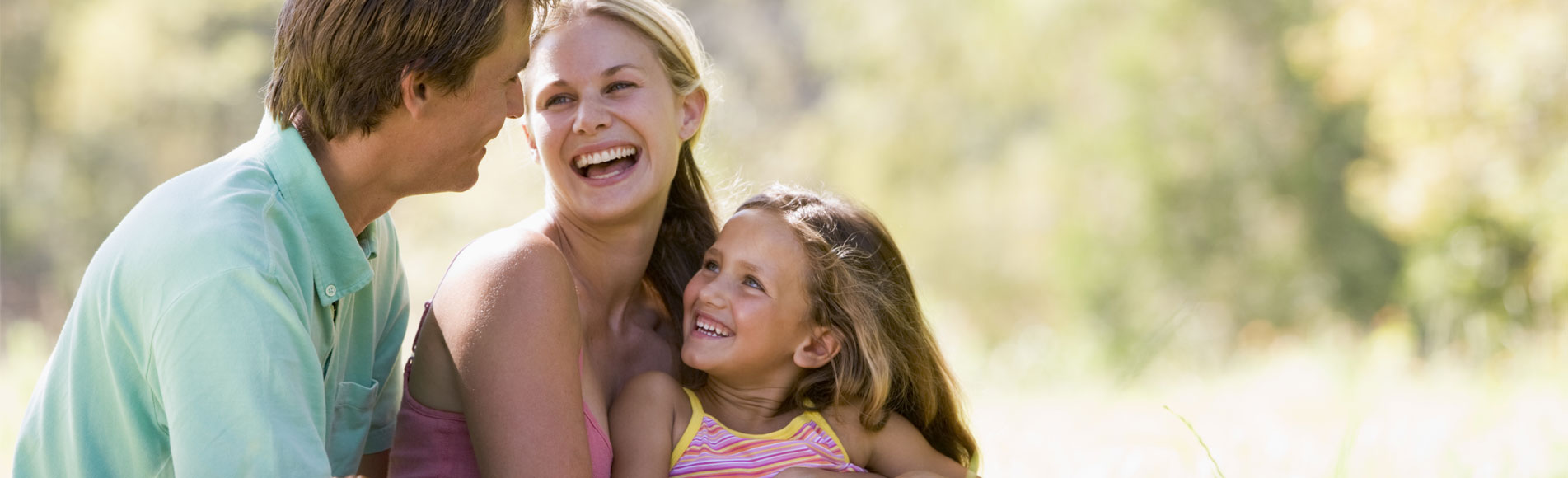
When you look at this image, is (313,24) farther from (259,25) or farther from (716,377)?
(259,25)

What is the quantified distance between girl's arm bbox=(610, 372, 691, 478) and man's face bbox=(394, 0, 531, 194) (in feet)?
2.04

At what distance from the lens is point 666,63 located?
117 inches

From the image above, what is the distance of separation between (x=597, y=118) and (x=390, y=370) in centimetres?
77

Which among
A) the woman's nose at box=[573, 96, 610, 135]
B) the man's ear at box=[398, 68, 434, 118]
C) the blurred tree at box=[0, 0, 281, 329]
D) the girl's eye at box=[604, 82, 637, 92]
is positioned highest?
the man's ear at box=[398, 68, 434, 118]

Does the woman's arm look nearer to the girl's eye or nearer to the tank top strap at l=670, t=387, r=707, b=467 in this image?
the tank top strap at l=670, t=387, r=707, b=467

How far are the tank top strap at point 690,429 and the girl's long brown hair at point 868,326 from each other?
229 mm

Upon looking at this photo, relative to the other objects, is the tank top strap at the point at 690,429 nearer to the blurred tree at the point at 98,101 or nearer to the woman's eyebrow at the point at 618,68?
the woman's eyebrow at the point at 618,68

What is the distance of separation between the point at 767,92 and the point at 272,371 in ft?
94.8

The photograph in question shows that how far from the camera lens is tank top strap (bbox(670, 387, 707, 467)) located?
2695 millimetres

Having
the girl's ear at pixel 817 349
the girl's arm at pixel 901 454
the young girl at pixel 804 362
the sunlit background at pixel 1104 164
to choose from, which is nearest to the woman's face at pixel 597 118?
the young girl at pixel 804 362

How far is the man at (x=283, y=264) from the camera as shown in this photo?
1.77 meters

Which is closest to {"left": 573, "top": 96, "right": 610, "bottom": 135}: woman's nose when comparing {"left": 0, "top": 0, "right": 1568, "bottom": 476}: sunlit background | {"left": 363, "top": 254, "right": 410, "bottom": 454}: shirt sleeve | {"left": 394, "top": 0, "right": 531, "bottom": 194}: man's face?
{"left": 394, "top": 0, "right": 531, "bottom": 194}: man's face

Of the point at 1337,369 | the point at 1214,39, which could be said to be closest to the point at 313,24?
the point at 1337,369

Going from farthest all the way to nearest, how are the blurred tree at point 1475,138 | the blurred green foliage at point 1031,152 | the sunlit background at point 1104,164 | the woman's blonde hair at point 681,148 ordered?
the blurred green foliage at point 1031,152 < the sunlit background at point 1104,164 < the blurred tree at point 1475,138 < the woman's blonde hair at point 681,148
